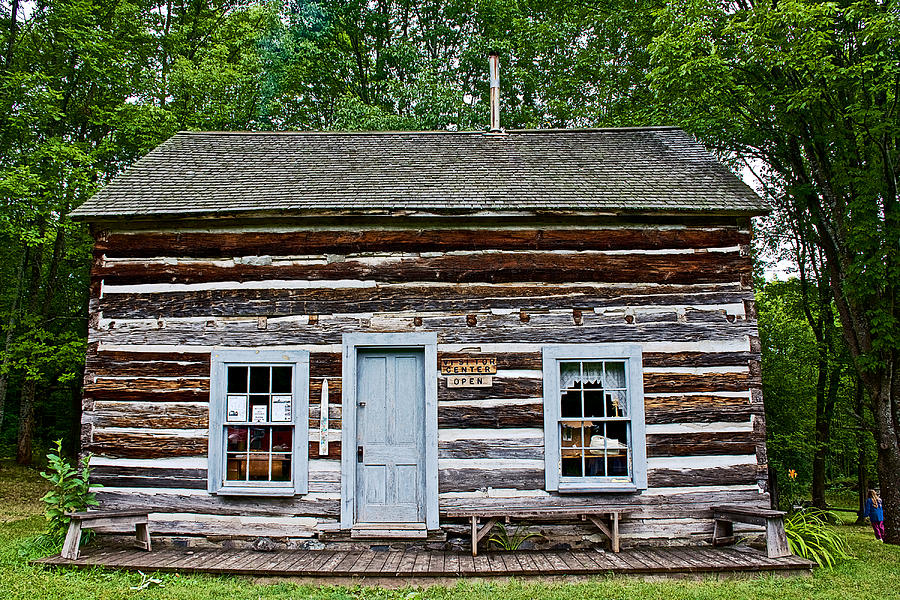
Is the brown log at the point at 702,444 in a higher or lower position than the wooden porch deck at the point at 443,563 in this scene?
higher

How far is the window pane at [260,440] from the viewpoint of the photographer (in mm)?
7484

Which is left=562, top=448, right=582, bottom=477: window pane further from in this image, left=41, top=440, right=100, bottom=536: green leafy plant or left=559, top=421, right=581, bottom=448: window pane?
left=41, top=440, right=100, bottom=536: green leafy plant

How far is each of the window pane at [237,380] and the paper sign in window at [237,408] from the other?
94mm

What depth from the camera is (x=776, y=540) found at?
21.5 feet

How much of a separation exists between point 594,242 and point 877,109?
190 inches

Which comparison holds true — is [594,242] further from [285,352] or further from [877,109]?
[877,109]

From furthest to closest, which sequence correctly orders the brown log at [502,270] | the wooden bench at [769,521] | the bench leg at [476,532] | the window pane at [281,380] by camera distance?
the brown log at [502,270], the window pane at [281,380], the bench leg at [476,532], the wooden bench at [769,521]

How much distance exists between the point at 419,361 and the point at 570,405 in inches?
76.9

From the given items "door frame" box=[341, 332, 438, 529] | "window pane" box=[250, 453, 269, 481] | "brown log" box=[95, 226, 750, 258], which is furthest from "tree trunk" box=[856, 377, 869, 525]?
"window pane" box=[250, 453, 269, 481]

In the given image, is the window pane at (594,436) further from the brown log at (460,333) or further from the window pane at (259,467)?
the window pane at (259,467)

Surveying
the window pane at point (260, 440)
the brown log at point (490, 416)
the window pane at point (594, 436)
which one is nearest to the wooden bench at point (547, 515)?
the window pane at point (594, 436)

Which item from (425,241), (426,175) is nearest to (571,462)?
(425,241)

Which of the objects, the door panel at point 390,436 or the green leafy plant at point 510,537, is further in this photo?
the door panel at point 390,436

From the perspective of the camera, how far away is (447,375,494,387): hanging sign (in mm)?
7453
